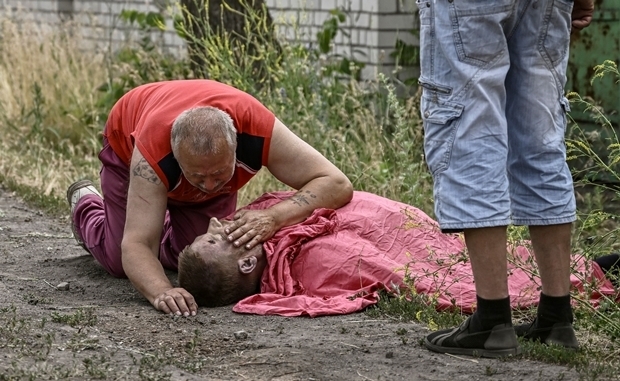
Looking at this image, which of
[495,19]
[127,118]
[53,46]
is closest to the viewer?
[495,19]

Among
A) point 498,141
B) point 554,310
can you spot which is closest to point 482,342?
point 554,310

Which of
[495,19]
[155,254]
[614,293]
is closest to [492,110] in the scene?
[495,19]

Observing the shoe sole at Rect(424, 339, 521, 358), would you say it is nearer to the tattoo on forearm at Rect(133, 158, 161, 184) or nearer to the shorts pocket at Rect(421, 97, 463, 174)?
the shorts pocket at Rect(421, 97, 463, 174)

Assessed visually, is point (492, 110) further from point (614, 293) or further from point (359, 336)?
point (614, 293)

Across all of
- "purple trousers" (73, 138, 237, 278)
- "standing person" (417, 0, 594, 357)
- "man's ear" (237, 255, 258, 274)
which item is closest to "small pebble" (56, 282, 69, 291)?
"purple trousers" (73, 138, 237, 278)

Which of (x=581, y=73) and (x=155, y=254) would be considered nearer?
(x=155, y=254)

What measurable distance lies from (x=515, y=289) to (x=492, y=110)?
1374 millimetres

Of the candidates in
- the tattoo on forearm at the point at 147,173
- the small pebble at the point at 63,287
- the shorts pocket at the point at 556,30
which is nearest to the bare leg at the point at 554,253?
the shorts pocket at the point at 556,30

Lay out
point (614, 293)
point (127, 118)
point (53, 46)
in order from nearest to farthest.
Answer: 1. point (614, 293)
2. point (127, 118)
3. point (53, 46)

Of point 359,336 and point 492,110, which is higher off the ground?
point 492,110

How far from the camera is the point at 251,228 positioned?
4.91 metres

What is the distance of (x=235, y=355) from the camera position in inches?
160

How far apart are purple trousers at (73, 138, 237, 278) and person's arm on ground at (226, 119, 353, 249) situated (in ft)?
1.67

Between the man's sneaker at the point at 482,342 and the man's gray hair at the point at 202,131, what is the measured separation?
4.26 feet
